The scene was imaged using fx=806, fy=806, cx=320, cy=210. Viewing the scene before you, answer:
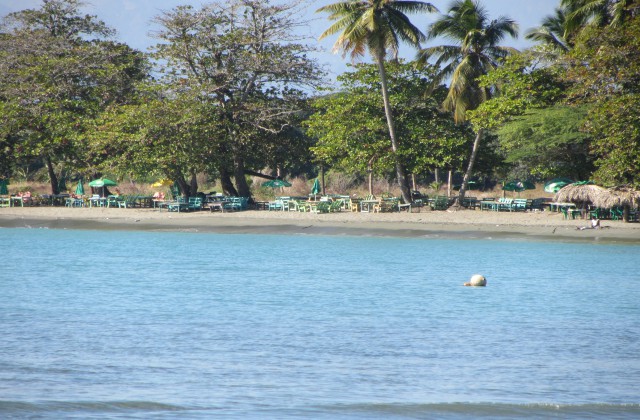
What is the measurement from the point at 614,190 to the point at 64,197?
29.2 meters

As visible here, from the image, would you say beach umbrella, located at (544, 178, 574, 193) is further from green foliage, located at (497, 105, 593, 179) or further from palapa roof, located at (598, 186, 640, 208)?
palapa roof, located at (598, 186, 640, 208)

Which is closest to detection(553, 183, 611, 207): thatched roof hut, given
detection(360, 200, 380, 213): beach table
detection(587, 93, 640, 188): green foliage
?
detection(587, 93, 640, 188): green foliage

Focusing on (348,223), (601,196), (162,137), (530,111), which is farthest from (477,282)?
(162,137)

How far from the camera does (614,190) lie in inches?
1231

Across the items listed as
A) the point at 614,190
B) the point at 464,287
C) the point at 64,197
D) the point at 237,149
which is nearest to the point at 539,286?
the point at 464,287

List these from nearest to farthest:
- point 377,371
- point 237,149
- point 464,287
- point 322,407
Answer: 1. point 322,407
2. point 377,371
3. point 464,287
4. point 237,149

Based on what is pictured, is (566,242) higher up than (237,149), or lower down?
lower down

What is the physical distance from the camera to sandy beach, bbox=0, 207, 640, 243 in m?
31.6

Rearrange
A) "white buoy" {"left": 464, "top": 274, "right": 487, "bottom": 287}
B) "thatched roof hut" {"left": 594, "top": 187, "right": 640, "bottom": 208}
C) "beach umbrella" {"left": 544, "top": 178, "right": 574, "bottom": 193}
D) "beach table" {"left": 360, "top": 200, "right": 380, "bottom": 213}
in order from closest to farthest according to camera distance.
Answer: "white buoy" {"left": 464, "top": 274, "right": 487, "bottom": 287}
"thatched roof hut" {"left": 594, "top": 187, "right": 640, "bottom": 208}
"beach table" {"left": 360, "top": 200, "right": 380, "bottom": 213}
"beach umbrella" {"left": 544, "top": 178, "right": 574, "bottom": 193}

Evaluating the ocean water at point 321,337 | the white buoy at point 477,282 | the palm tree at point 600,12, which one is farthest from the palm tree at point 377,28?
the white buoy at point 477,282

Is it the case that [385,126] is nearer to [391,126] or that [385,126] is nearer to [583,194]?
[391,126]

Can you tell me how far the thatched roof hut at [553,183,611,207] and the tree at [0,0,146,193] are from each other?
2449cm

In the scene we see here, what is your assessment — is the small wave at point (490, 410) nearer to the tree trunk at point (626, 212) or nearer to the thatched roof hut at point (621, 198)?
the thatched roof hut at point (621, 198)

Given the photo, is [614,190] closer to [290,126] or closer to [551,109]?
[551,109]
